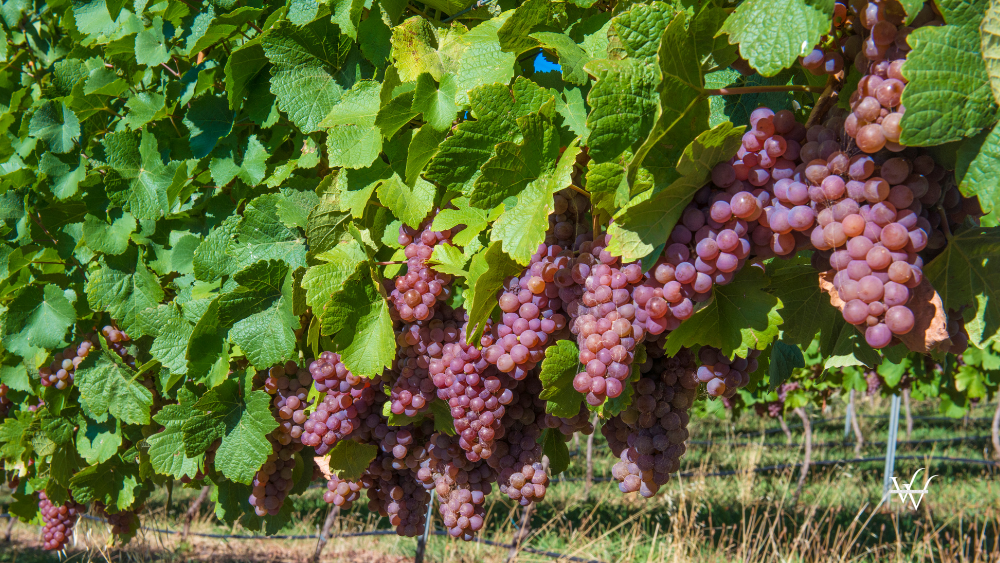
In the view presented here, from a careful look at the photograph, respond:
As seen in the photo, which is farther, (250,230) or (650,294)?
(250,230)

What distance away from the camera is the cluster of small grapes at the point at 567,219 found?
110cm

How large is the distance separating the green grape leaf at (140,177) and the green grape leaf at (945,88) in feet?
5.85

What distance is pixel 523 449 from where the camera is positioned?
1.40 meters

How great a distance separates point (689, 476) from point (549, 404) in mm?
7772

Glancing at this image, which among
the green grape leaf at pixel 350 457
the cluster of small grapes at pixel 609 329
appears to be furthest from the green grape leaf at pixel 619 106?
the green grape leaf at pixel 350 457

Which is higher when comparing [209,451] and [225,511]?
[209,451]

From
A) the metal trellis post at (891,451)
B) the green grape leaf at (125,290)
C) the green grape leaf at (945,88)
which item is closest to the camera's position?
the green grape leaf at (945,88)

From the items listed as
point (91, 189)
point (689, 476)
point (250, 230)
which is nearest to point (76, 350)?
point (91, 189)

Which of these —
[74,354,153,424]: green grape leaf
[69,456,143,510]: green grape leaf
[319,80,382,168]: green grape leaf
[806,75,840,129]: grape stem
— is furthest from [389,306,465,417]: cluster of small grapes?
[69,456,143,510]: green grape leaf

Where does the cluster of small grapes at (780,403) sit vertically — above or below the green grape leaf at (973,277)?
below

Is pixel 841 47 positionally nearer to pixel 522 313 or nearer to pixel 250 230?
pixel 522 313

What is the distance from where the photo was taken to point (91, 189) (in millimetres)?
1977

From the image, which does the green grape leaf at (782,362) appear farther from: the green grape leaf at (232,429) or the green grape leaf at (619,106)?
the green grape leaf at (232,429)

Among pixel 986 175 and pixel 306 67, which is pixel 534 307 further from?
pixel 306 67
